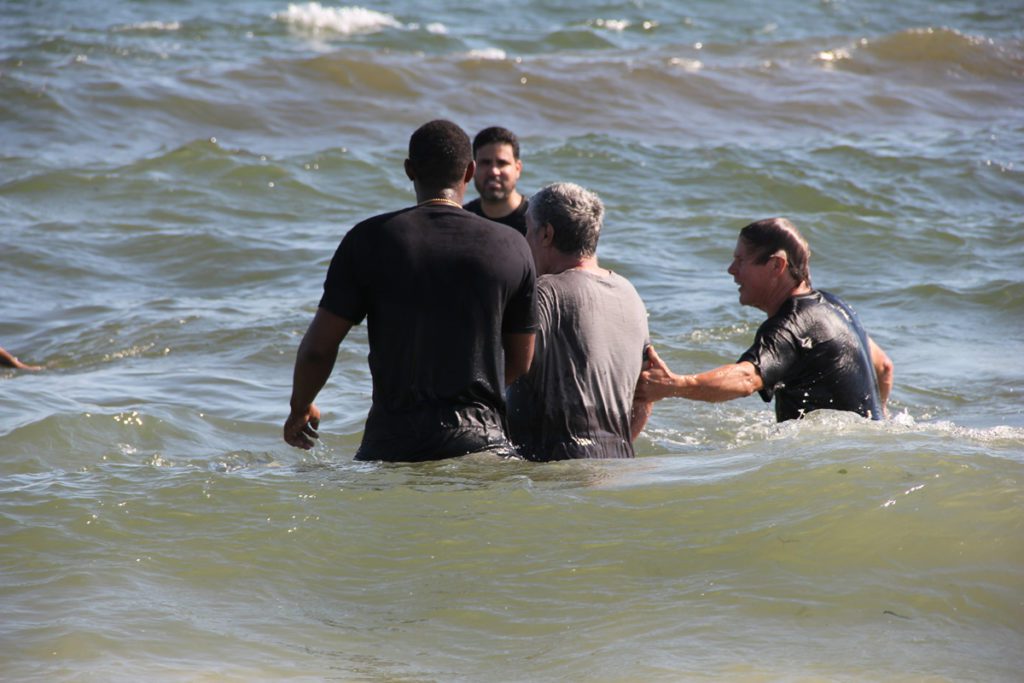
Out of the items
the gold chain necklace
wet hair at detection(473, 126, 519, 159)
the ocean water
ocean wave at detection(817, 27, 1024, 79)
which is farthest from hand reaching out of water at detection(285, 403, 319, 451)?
ocean wave at detection(817, 27, 1024, 79)

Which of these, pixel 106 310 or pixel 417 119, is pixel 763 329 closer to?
pixel 106 310

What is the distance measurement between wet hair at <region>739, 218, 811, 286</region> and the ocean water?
0.72 meters

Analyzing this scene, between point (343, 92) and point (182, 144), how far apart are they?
10.2ft

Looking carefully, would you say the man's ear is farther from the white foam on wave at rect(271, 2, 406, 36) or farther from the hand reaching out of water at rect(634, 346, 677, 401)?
the white foam on wave at rect(271, 2, 406, 36)

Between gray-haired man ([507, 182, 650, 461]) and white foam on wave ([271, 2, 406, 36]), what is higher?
white foam on wave ([271, 2, 406, 36])

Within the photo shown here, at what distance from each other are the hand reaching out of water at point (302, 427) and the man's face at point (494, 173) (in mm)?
2209

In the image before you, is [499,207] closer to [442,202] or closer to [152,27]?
[442,202]

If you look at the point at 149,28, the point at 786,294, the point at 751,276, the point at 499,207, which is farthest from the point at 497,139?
the point at 149,28

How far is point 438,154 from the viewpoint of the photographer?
16.3ft

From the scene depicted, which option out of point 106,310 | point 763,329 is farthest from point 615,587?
point 106,310

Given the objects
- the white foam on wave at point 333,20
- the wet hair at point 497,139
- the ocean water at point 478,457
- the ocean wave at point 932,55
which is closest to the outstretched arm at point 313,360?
the ocean water at point 478,457

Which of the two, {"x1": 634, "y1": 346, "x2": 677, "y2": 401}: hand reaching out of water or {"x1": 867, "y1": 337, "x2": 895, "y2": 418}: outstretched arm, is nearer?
{"x1": 634, "y1": 346, "x2": 677, "y2": 401}: hand reaching out of water

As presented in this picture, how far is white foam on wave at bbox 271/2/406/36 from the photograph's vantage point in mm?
23312

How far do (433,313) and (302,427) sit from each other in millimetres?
750
